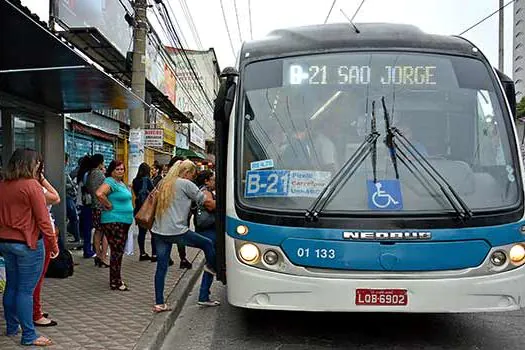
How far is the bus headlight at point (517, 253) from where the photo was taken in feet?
16.2

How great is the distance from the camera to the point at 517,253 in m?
4.94

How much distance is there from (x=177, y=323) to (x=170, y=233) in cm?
103

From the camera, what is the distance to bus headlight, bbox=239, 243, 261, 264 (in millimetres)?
5008

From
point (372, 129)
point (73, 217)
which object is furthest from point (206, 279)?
point (73, 217)

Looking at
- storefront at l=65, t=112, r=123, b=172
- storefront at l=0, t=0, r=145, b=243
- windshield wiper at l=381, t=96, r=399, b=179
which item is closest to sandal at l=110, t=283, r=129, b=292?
storefront at l=0, t=0, r=145, b=243

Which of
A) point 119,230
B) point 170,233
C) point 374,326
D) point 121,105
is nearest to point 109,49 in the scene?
point 121,105

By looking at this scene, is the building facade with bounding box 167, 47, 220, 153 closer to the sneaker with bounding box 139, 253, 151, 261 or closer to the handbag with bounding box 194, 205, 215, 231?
the sneaker with bounding box 139, 253, 151, 261

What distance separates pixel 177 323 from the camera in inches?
255

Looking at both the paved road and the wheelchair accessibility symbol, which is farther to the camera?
the paved road

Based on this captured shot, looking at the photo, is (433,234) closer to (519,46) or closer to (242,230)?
(242,230)

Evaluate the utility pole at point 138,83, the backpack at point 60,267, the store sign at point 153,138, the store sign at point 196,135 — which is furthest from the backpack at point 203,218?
the store sign at point 196,135

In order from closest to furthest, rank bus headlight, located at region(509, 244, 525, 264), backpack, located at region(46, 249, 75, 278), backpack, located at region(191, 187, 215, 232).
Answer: bus headlight, located at region(509, 244, 525, 264) → backpack, located at region(191, 187, 215, 232) → backpack, located at region(46, 249, 75, 278)

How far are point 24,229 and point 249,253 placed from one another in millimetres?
1824

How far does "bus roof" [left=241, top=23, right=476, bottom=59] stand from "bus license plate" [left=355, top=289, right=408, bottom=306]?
2.21 m
